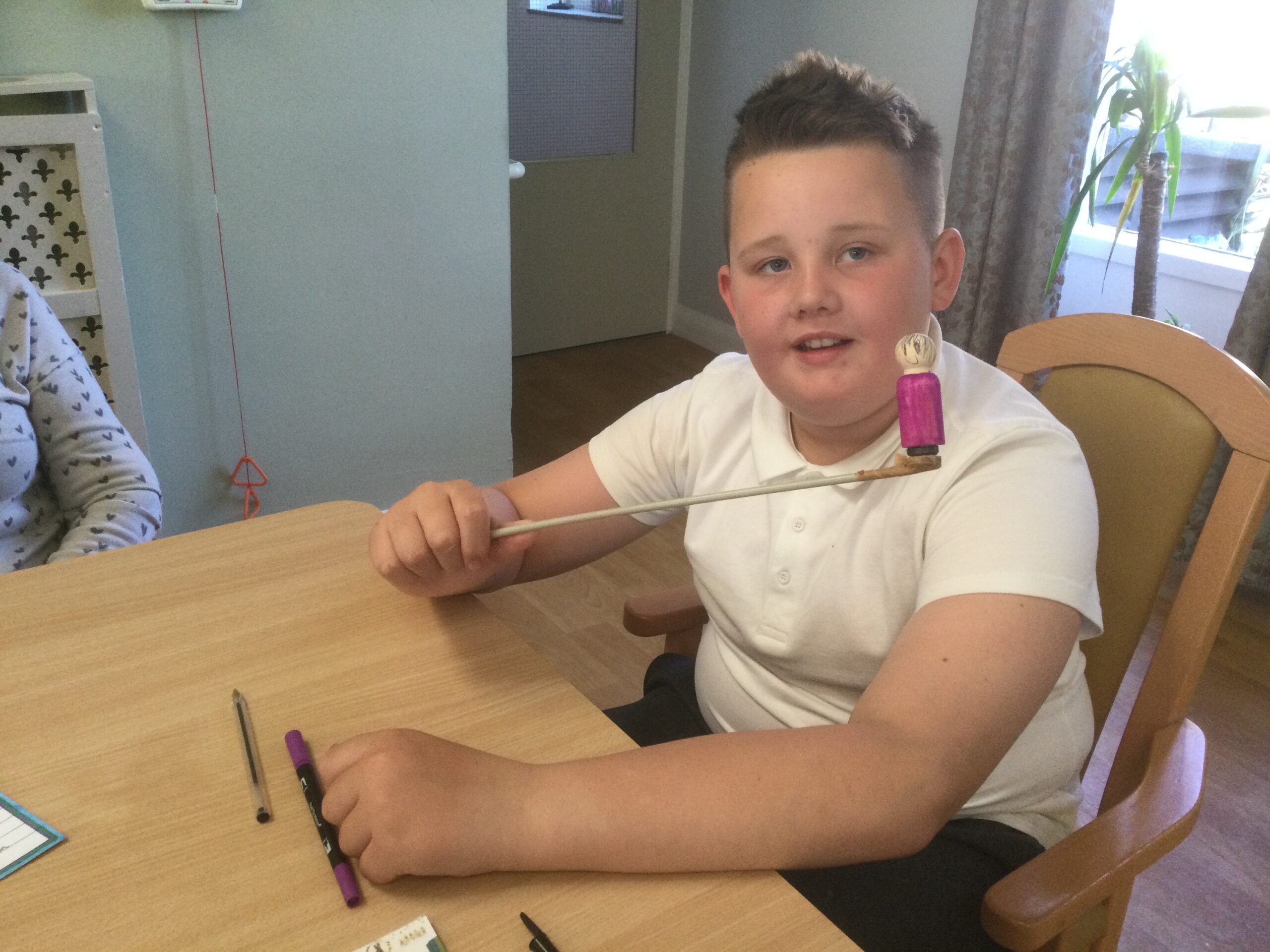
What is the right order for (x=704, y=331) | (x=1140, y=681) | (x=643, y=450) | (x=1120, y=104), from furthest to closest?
(x=704, y=331) → (x=1120, y=104) → (x=1140, y=681) → (x=643, y=450)

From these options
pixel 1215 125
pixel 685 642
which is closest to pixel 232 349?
pixel 685 642

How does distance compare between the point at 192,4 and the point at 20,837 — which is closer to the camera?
the point at 20,837

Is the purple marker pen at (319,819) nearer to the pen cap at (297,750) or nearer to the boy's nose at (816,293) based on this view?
the pen cap at (297,750)

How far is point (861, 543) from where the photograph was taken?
2.94ft

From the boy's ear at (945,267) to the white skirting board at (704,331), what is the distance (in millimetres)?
2936

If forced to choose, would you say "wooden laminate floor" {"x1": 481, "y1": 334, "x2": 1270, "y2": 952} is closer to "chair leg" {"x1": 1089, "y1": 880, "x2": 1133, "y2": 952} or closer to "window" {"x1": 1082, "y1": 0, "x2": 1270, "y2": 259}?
"chair leg" {"x1": 1089, "y1": 880, "x2": 1133, "y2": 952}

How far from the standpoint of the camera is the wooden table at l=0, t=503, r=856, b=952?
599 millimetres

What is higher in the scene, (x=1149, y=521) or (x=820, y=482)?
(x=820, y=482)

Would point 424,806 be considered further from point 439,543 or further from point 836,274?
point 836,274

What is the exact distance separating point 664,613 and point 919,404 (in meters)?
0.53

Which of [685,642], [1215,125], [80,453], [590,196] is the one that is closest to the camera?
[685,642]

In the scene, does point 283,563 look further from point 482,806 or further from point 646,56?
point 646,56

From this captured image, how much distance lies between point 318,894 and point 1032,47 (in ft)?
8.70

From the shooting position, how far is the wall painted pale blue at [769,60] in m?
3.05
